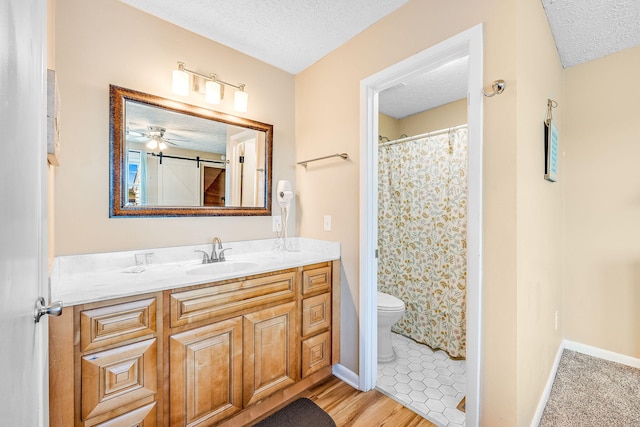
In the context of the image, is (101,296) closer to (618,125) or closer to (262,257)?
(262,257)

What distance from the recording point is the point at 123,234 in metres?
1.65

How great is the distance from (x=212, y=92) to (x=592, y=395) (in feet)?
10.5

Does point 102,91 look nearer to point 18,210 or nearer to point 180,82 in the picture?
point 180,82

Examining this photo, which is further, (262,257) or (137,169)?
(262,257)

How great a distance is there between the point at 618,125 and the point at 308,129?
2415 mm

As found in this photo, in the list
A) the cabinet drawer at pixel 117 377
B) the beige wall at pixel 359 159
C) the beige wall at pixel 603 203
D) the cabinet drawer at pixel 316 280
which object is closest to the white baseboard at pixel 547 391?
the beige wall at pixel 603 203

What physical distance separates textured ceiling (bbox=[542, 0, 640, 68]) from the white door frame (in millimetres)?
736

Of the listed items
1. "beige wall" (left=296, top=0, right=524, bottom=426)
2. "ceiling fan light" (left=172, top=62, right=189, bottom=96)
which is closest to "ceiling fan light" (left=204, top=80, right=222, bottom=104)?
"ceiling fan light" (left=172, top=62, right=189, bottom=96)

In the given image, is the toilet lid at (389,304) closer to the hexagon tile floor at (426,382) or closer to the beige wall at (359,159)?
the beige wall at (359,159)

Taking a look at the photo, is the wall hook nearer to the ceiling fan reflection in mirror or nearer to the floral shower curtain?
the floral shower curtain

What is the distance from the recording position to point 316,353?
1.90m

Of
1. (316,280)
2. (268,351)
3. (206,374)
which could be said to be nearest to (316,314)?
(316,280)

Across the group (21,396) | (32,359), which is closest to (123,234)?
(32,359)

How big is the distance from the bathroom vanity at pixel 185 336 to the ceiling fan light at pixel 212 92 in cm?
104
